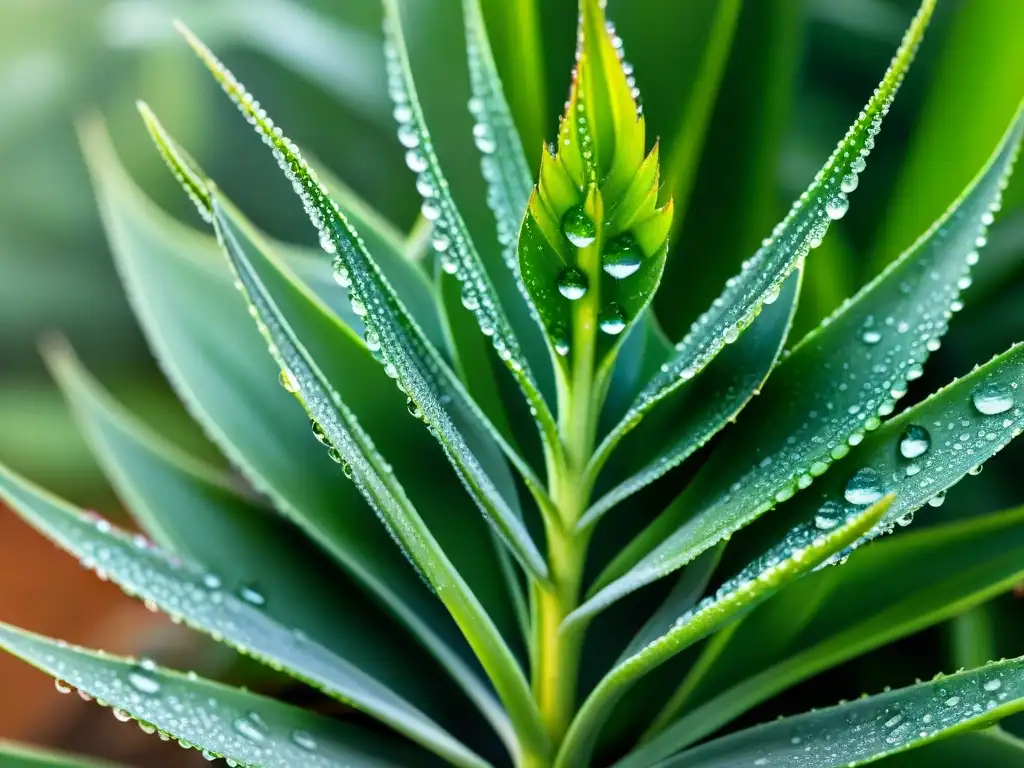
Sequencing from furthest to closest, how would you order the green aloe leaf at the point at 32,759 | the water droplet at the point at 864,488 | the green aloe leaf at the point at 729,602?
1. the green aloe leaf at the point at 32,759
2. the water droplet at the point at 864,488
3. the green aloe leaf at the point at 729,602

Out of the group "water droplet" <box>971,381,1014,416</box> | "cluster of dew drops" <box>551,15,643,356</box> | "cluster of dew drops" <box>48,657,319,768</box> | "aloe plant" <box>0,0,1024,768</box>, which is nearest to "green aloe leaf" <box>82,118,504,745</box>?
"aloe plant" <box>0,0,1024,768</box>

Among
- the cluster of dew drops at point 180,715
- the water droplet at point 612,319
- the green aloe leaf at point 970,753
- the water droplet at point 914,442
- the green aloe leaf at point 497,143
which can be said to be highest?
the green aloe leaf at point 497,143

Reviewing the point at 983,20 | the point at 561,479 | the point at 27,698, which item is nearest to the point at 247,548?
the point at 561,479

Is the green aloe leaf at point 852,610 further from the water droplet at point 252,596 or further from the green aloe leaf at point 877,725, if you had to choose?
the water droplet at point 252,596

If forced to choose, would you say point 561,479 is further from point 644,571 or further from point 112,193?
point 112,193

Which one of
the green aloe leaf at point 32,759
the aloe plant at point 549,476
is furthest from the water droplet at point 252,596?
the green aloe leaf at point 32,759

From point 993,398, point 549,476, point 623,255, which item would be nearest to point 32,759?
point 549,476

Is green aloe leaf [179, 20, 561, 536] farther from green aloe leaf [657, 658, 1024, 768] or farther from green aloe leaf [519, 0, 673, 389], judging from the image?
green aloe leaf [657, 658, 1024, 768]
